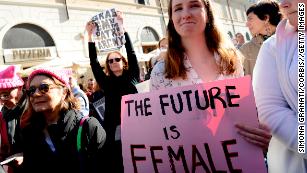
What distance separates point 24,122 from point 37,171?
15.6 inches

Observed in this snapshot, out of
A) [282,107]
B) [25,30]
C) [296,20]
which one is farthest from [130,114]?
[25,30]

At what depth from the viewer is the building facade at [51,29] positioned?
43.3 ft

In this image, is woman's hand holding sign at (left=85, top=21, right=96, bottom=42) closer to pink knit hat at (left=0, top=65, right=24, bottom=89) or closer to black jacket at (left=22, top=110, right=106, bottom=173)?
pink knit hat at (left=0, top=65, right=24, bottom=89)

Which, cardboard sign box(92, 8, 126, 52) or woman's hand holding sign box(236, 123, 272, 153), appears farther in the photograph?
cardboard sign box(92, 8, 126, 52)

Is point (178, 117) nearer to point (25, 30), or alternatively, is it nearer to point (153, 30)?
point (25, 30)

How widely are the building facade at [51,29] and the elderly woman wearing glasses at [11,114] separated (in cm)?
822

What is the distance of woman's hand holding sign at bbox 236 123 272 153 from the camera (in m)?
1.44

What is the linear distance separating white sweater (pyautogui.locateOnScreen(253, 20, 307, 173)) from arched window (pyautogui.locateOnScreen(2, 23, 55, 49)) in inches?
516

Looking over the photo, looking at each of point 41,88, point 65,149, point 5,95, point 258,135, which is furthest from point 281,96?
point 5,95

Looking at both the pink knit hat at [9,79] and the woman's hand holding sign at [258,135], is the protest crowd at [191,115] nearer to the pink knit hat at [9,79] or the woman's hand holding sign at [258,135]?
the woman's hand holding sign at [258,135]

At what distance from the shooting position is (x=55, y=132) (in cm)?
213

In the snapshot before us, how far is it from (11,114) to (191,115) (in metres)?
1.91

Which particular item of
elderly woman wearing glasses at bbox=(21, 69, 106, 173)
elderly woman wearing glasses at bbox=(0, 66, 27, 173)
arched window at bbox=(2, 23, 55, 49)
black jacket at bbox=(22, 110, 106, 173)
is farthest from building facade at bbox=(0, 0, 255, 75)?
black jacket at bbox=(22, 110, 106, 173)

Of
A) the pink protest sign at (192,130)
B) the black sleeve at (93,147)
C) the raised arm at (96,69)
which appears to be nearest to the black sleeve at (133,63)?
the raised arm at (96,69)
